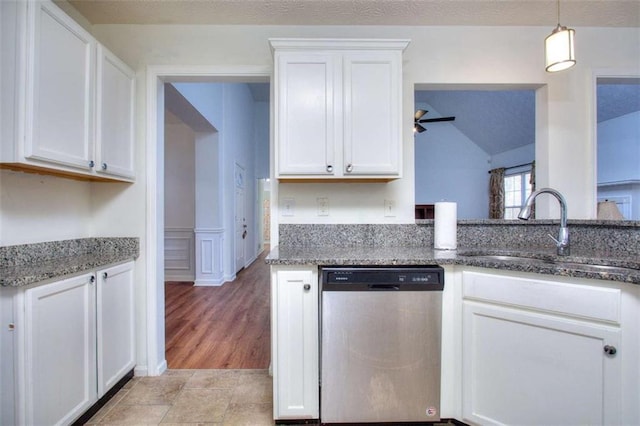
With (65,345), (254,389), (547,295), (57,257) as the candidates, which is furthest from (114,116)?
(547,295)

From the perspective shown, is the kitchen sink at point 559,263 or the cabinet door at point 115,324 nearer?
the kitchen sink at point 559,263

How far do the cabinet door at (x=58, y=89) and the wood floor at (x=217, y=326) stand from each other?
1.57m

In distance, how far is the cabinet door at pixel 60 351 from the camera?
121cm

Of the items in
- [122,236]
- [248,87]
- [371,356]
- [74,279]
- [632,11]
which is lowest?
[371,356]

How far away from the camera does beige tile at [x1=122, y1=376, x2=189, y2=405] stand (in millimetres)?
1713

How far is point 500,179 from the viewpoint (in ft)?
21.2

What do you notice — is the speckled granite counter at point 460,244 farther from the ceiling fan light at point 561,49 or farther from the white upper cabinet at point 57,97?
the white upper cabinet at point 57,97

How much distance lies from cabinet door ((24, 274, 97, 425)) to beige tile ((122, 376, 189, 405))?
26 centimetres

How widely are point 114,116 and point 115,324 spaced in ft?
4.16

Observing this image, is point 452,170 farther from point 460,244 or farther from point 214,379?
point 214,379

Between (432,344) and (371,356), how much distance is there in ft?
1.01

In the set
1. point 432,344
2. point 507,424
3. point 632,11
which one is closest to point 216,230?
point 432,344

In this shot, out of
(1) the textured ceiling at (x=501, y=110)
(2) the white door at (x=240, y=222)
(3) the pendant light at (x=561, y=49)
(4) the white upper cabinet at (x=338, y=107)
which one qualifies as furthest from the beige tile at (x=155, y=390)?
(1) the textured ceiling at (x=501, y=110)

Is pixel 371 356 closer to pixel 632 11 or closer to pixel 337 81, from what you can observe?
pixel 337 81
